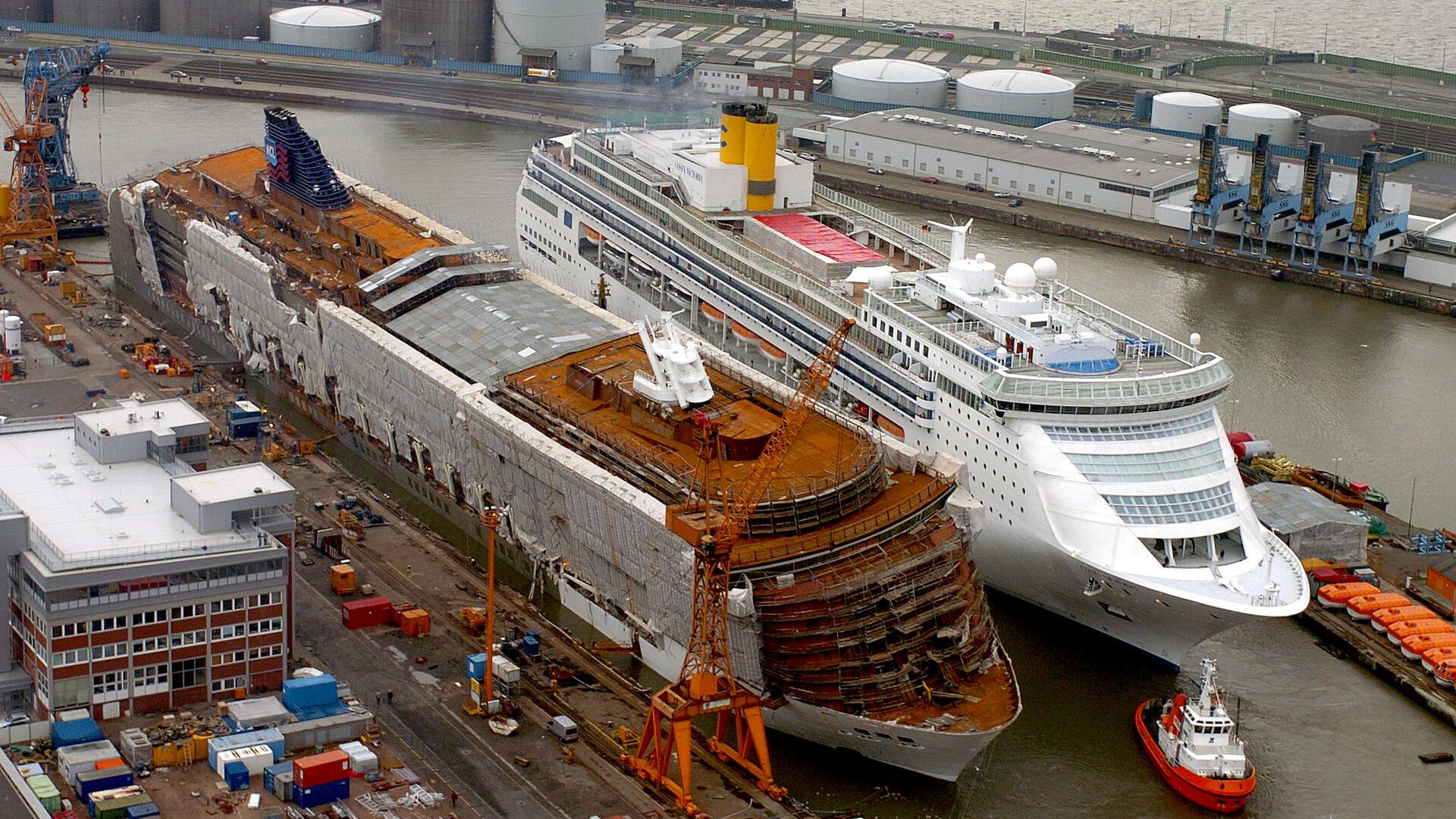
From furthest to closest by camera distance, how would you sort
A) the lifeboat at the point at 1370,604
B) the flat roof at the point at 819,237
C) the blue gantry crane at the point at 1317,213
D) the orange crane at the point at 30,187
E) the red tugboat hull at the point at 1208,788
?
1. the blue gantry crane at the point at 1317,213
2. the orange crane at the point at 30,187
3. the flat roof at the point at 819,237
4. the lifeboat at the point at 1370,604
5. the red tugboat hull at the point at 1208,788

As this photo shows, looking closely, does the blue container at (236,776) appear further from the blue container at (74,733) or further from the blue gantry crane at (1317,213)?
the blue gantry crane at (1317,213)

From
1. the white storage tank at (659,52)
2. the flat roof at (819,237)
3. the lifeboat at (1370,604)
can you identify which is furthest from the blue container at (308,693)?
the white storage tank at (659,52)

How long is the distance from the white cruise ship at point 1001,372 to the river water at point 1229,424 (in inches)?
119

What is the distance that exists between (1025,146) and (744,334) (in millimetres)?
42270

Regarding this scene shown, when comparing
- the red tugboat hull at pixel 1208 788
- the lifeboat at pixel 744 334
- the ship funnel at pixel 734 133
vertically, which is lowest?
the red tugboat hull at pixel 1208 788

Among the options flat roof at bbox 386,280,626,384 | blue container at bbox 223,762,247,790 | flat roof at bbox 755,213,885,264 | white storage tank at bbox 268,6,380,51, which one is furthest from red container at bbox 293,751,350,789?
white storage tank at bbox 268,6,380,51

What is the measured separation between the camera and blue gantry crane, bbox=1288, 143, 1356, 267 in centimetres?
8881

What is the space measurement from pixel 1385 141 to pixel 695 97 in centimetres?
3858

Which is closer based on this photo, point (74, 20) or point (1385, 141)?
point (1385, 141)

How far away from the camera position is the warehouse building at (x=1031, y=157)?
322 feet

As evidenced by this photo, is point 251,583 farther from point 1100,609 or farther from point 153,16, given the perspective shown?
point 153,16

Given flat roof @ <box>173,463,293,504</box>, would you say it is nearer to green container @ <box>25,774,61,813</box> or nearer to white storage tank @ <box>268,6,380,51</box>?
green container @ <box>25,774,61,813</box>

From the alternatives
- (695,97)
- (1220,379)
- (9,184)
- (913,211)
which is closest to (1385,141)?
(913,211)

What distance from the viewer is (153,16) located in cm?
13062
